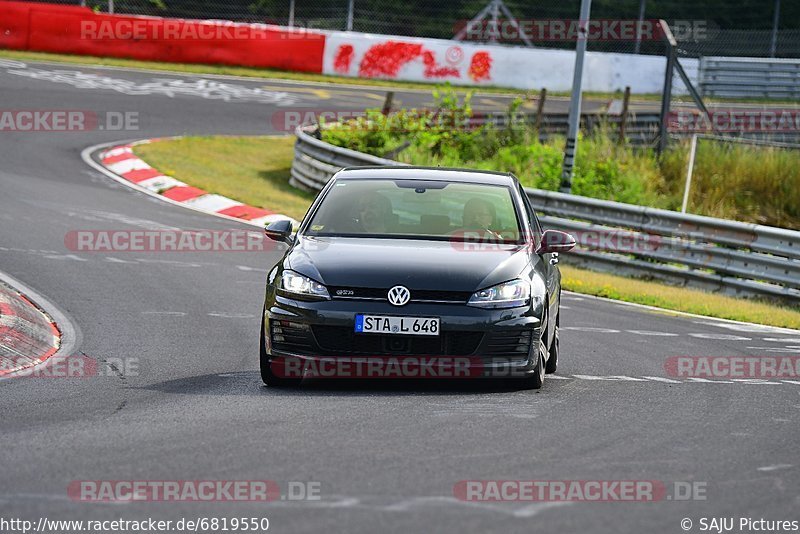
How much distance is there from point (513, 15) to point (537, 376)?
33.5m

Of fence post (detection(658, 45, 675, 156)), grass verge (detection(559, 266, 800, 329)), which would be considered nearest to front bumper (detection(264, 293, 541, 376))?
grass verge (detection(559, 266, 800, 329))

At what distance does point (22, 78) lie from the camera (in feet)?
95.1

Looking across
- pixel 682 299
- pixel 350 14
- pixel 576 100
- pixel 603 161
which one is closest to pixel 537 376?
pixel 682 299

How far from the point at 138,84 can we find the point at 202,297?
18.9 meters

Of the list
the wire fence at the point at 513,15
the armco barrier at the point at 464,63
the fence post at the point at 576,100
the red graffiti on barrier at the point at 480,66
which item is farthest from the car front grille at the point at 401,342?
the red graffiti on barrier at the point at 480,66

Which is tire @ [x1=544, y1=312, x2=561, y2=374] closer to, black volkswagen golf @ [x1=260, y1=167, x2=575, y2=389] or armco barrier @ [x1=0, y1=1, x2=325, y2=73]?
black volkswagen golf @ [x1=260, y1=167, x2=575, y2=389]

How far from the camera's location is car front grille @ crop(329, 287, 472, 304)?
8.12 m

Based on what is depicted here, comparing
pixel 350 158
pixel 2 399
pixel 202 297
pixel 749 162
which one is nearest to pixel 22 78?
pixel 350 158

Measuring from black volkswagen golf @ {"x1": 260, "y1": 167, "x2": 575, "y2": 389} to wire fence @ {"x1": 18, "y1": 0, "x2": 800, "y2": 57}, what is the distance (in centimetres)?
2430

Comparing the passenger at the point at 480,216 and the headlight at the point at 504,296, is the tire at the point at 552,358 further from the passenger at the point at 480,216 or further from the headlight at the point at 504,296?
the headlight at the point at 504,296

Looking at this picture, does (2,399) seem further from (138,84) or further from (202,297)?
(138,84)

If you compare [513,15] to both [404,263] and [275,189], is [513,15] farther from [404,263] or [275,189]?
[404,263]

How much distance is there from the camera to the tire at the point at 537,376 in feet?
27.9

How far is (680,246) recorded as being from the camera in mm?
17781
